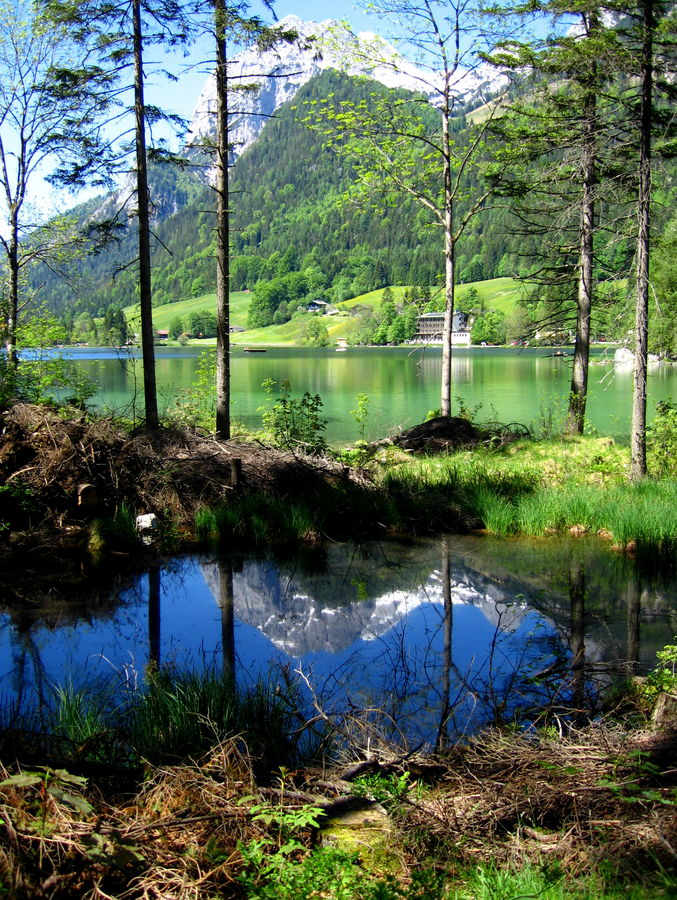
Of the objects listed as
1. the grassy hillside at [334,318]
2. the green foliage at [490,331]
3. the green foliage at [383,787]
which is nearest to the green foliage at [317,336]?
the grassy hillside at [334,318]

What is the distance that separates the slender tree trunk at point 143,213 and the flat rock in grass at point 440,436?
616cm

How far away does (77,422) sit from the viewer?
38.4 ft

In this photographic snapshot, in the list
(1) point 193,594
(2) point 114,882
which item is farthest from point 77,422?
(2) point 114,882

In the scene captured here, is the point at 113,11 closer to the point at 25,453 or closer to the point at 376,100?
the point at 376,100

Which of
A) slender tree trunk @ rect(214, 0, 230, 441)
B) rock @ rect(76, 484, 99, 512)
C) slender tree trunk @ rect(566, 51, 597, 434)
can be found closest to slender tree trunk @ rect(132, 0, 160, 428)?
slender tree trunk @ rect(214, 0, 230, 441)

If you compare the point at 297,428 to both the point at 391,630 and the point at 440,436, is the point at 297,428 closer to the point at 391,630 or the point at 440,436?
the point at 440,436

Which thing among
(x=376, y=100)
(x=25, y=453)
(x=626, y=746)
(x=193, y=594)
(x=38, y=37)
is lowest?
(x=193, y=594)

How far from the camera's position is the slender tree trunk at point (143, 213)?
14758mm

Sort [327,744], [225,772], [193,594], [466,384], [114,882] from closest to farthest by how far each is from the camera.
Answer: [114,882], [225,772], [327,744], [193,594], [466,384]

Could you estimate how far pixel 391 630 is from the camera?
7461 mm

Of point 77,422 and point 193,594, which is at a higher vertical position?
point 77,422

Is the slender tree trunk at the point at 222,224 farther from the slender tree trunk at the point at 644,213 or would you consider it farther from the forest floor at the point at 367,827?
the forest floor at the point at 367,827

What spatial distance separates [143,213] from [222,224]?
1.63 m

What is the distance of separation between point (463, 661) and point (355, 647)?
1.06 meters
